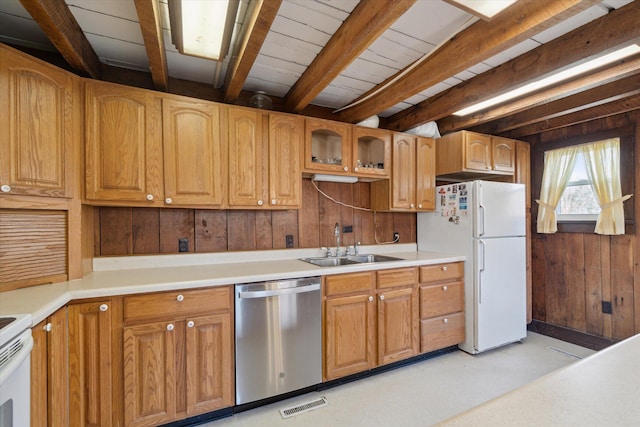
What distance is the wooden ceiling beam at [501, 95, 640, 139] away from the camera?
2.56 m

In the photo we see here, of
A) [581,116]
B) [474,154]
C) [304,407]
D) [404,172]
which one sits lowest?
[304,407]

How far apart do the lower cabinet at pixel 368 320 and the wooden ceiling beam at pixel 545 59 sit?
1.51 meters

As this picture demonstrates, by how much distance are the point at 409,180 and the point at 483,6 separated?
5.88 ft

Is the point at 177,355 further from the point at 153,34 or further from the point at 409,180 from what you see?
the point at 409,180

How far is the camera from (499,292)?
2898mm

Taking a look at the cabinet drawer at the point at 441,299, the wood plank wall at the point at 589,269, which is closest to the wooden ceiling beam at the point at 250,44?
the cabinet drawer at the point at 441,299

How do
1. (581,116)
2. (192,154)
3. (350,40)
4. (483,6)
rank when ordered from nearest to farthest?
(483,6), (350,40), (192,154), (581,116)

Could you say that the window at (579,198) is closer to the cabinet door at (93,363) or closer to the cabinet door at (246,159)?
the cabinet door at (246,159)

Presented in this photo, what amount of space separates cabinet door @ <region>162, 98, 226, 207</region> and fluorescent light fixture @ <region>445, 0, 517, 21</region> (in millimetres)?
1669

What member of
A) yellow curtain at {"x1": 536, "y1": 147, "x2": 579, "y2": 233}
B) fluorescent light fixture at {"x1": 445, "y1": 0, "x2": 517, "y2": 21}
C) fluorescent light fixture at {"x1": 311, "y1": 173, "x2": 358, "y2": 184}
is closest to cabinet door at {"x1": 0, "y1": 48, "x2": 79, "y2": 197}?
fluorescent light fixture at {"x1": 311, "y1": 173, "x2": 358, "y2": 184}

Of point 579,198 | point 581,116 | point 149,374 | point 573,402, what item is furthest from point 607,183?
point 149,374

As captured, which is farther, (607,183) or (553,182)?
(553,182)

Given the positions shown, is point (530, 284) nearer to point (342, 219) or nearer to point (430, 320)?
point (430, 320)

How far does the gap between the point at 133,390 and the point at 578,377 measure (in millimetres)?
2033
